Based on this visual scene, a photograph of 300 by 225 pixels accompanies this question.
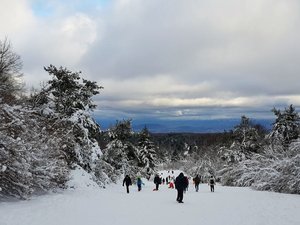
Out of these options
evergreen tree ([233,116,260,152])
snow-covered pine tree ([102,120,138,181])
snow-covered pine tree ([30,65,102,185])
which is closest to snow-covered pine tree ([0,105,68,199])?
snow-covered pine tree ([30,65,102,185])

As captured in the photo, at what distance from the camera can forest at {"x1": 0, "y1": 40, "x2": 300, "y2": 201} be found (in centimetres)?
1991

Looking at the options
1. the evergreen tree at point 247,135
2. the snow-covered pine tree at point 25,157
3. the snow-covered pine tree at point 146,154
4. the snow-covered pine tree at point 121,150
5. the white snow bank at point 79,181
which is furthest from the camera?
the snow-covered pine tree at point 146,154

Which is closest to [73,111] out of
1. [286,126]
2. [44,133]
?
[44,133]

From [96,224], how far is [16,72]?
20460 mm

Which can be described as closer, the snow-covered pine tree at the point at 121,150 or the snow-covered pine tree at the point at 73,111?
the snow-covered pine tree at the point at 73,111

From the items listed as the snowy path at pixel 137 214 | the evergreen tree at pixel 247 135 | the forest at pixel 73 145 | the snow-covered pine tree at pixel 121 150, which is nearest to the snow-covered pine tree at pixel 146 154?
the forest at pixel 73 145

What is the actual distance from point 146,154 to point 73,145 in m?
41.3

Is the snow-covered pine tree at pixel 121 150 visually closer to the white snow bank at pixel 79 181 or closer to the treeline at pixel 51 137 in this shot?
the treeline at pixel 51 137

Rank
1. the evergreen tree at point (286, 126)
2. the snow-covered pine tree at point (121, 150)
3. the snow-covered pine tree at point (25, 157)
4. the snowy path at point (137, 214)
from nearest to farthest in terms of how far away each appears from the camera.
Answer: the snowy path at point (137, 214), the snow-covered pine tree at point (25, 157), the evergreen tree at point (286, 126), the snow-covered pine tree at point (121, 150)

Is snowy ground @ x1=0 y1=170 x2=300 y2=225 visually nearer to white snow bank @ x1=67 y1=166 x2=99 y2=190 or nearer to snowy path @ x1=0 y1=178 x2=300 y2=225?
snowy path @ x1=0 y1=178 x2=300 y2=225

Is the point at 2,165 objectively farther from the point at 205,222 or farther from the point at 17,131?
the point at 205,222

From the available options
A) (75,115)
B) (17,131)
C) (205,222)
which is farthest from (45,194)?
(75,115)

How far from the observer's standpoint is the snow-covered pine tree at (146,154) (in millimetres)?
73688

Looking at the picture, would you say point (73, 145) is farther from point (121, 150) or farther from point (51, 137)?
point (121, 150)
